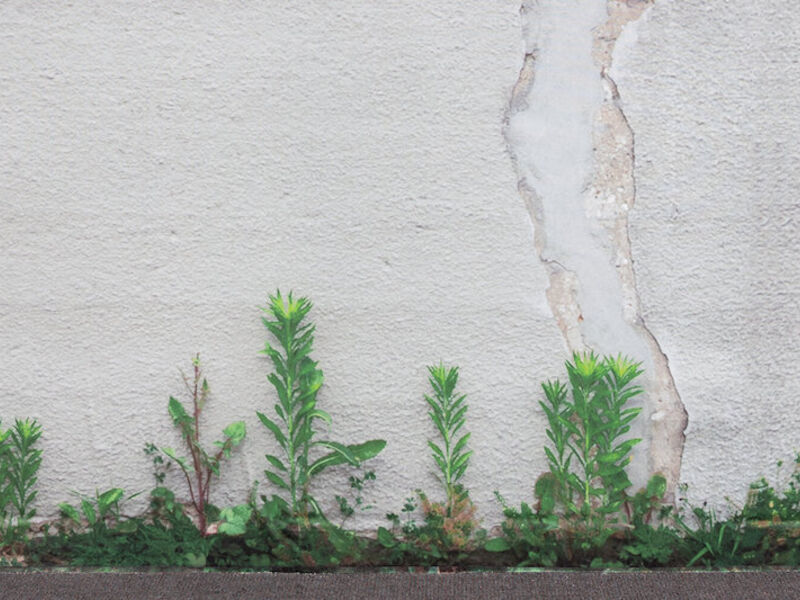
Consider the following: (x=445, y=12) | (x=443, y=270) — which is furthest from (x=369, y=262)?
(x=445, y=12)

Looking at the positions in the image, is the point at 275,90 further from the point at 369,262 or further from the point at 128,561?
the point at 128,561

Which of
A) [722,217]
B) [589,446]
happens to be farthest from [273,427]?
[722,217]

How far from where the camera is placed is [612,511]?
7.11ft

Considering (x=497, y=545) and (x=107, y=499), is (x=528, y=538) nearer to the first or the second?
(x=497, y=545)

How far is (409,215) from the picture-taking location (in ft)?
7.22

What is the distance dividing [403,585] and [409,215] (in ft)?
3.26

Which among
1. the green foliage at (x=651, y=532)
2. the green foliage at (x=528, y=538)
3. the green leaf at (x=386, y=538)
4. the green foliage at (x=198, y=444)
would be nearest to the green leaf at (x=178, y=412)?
the green foliage at (x=198, y=444)

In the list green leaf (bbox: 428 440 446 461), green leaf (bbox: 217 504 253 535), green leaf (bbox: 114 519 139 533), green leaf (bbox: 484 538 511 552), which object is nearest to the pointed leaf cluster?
green leaf (bbox: 484 538 511 552)

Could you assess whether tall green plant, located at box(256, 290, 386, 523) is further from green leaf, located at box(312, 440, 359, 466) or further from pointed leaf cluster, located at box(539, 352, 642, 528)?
pointed leaf cluster, located at box(539, 352, 642, 528)

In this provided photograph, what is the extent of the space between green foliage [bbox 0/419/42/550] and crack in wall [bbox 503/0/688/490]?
60.3 inches

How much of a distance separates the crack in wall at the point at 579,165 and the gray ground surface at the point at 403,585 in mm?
620

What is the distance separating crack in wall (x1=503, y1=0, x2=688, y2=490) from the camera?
2.17m

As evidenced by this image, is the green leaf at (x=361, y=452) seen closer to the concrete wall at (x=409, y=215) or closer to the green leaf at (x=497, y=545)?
the concrete wall at (x=409, y=215)

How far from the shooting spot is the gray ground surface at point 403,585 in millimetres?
1965
